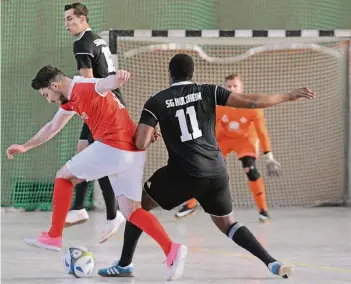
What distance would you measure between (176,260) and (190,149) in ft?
2.47

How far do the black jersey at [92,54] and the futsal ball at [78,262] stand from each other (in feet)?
6.16

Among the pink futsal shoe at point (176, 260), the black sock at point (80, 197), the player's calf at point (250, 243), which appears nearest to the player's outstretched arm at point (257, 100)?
the player's calf at point (250, 243)

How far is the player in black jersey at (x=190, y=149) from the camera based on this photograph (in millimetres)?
6316

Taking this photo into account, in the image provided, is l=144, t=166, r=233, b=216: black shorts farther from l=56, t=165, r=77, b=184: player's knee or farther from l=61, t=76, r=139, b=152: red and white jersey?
l=56, t=165, r=77, b=184: player's knee

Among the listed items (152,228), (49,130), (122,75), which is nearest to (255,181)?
(49,130)

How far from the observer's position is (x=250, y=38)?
43.0ft

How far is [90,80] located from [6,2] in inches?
255

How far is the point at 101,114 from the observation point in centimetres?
664

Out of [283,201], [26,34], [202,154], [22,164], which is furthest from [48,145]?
[202,154]

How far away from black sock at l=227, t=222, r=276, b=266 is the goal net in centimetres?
689

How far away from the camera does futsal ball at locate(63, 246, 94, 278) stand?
6.55 metres

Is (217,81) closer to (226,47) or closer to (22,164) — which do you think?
(226,47)

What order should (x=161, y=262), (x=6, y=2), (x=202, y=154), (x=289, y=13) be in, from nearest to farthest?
(x=202, y=154) < (x=161, y=262) < (x=6, y=2) < (x=289, y=13)

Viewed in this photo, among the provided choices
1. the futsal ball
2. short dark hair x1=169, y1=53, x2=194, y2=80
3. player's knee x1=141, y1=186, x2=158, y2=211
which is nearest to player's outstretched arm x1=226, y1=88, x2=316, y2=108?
short dark hair x1=169, y1=53, x2=194, y2=80
